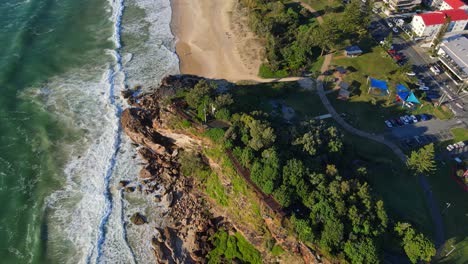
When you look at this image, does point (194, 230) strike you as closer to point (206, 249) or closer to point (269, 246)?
point (206, 249)

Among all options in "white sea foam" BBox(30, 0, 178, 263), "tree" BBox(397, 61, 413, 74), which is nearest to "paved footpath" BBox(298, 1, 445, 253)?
"tree" BBox(397, 61, 413, 74)

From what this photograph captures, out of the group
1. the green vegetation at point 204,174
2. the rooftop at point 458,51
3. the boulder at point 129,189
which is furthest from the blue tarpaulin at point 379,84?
the boulder at point 129,189

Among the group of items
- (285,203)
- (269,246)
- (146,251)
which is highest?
(285,203)

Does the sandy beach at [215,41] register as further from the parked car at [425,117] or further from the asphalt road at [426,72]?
the parked car at [425,117]

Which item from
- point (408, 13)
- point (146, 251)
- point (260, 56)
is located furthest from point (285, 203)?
point (408, 13)

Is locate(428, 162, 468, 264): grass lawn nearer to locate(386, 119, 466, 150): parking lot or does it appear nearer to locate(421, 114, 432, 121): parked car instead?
locate(386, 119, 466, 150): parking lot
